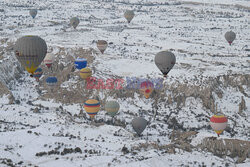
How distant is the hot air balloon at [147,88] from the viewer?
43656 millimetres

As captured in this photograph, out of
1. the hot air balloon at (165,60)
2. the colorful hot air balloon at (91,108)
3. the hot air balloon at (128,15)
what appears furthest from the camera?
the hot air balloon at (128,15)

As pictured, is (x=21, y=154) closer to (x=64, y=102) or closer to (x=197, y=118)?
(x=64, y=102)

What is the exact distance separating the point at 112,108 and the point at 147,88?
528 centimetres

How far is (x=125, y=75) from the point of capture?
1954 inches

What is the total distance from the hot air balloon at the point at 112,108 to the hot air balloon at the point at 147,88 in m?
4.27

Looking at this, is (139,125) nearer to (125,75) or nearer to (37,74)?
(125,75)

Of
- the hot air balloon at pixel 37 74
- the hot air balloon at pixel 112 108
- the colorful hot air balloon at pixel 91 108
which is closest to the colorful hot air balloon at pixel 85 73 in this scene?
the hot air balloon at pixel 37 74

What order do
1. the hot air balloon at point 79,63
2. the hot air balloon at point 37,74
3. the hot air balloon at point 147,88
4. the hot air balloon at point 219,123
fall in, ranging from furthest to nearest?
the hot air balloon at point 79,63 → the hot air balloon at point 37,74 → the hot air balloon at point 147,88 → the hot air balloon at point 219,123

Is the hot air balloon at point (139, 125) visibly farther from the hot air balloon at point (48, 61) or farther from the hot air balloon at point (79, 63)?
the hot air balloon at point (48, 61)

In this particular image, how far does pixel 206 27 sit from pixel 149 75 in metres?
41.0

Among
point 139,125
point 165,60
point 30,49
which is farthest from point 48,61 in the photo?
point 139,125

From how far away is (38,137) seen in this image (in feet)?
111

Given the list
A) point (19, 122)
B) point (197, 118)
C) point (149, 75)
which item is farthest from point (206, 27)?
point (19, 122)

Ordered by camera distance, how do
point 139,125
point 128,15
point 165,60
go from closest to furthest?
point 139,125
point 165,60
point 128,15
